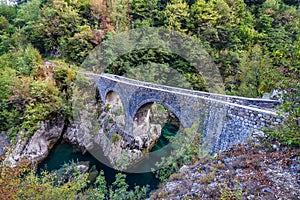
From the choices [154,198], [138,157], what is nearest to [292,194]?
[154,198]

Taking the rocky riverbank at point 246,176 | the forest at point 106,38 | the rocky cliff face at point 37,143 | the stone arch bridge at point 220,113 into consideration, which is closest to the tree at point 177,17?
the forest at point 106,38

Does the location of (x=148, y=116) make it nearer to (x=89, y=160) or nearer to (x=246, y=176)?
(x=89, y=160)

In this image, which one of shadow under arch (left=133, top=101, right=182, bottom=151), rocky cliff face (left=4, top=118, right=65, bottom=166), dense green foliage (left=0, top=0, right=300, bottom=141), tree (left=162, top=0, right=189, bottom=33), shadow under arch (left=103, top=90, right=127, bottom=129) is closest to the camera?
rocky cliff face (left=4, top=118, right=65, bottom=166)

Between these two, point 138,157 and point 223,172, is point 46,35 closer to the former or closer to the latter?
point 138,157

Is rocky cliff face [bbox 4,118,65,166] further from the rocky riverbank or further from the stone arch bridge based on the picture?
the rocky riverbank

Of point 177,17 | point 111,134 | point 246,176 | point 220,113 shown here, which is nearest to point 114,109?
point 111,134

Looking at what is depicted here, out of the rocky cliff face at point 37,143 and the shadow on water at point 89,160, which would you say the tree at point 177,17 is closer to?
the shadow on water at point 89,160

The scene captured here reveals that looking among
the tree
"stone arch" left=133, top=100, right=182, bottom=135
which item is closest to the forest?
the tree
